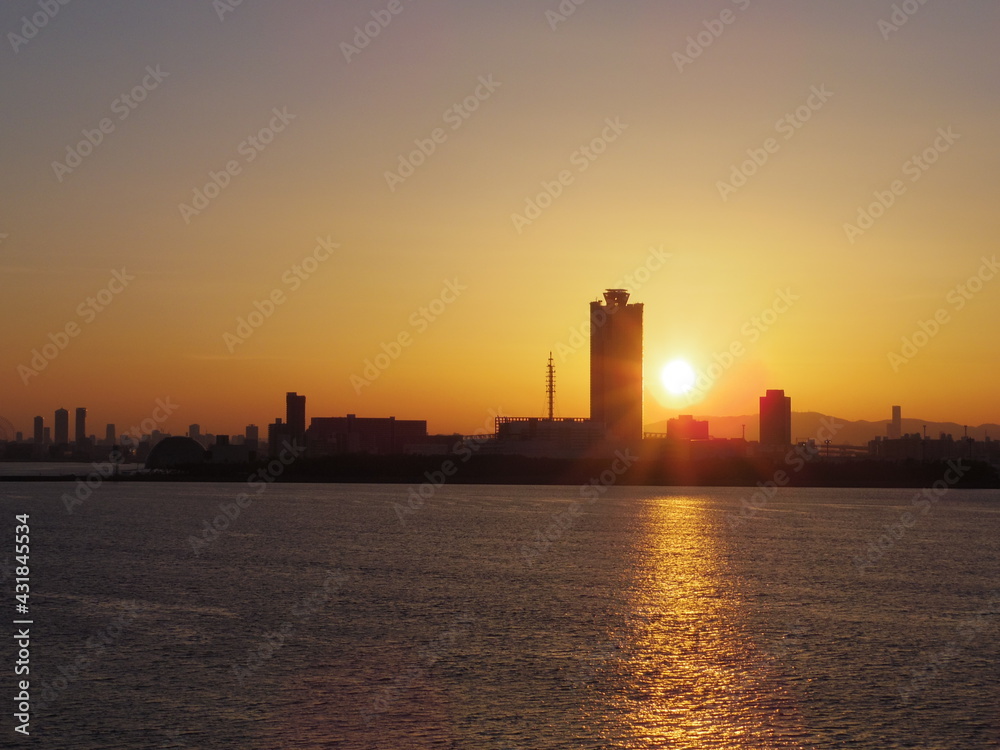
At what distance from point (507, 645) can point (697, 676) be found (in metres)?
8.07

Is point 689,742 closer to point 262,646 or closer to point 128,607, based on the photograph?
point 262,646

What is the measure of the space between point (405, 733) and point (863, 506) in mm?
158332

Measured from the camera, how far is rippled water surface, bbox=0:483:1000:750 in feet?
96.7

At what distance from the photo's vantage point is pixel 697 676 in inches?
1417

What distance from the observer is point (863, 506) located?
17375 centimetres

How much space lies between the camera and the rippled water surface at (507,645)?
96.7 feet

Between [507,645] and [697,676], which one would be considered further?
[507,645]

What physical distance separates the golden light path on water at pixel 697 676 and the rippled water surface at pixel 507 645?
0.40ft

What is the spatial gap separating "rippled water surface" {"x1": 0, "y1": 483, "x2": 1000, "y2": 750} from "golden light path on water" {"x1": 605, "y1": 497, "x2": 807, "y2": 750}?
0.40ft

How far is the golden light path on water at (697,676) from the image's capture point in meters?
28.8

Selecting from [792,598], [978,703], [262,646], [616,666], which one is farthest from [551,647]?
[792,598]

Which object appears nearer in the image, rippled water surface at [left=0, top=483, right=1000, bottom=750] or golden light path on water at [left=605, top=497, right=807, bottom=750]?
golden light path on water at [left=605, top=497, right=807, bottom=750]

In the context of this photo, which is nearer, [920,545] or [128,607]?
[128,607]

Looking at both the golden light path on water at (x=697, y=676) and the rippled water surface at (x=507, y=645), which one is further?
the rippled water surface at (x=507, y=645)
